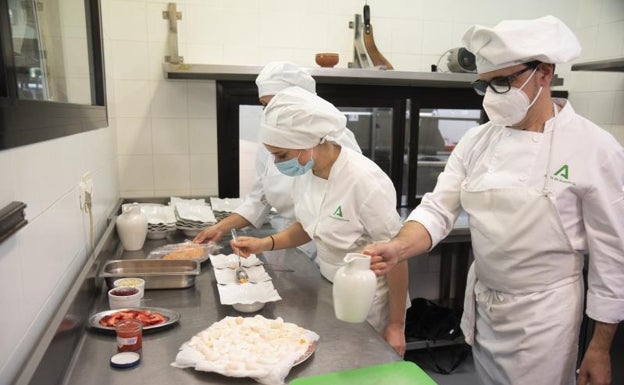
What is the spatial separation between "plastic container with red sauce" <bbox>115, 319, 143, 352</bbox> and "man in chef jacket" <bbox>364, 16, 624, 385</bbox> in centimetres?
60

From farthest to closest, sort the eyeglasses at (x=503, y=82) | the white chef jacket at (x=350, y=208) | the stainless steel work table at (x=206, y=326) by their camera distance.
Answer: the white chef jacket at (x=350, y=208) → the eyeglasses at (x=503, y=82) → the stainless steel work table at (x=206, y=326)

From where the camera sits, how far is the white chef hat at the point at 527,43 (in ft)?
4.20

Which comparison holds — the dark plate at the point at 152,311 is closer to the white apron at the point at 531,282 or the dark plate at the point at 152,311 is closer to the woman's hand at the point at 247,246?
the woman's hand at the point at 247,246

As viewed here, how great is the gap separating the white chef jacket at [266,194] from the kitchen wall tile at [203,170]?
2.31 feet

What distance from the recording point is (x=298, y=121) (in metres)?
1.47

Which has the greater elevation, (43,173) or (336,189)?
(43,173)

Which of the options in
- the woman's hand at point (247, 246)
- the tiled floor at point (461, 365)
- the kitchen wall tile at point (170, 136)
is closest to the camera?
the woman's hand at point (247, 246)

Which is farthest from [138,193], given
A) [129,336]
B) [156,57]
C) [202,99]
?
[129,336]

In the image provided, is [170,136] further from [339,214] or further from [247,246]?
[339,214]

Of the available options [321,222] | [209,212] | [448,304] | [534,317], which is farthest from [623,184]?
[448,304]

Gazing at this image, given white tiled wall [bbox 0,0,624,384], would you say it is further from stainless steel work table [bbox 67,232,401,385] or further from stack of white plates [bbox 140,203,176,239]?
stainless steel work table [bbox 67,232,401,385]

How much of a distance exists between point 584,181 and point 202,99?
2.09 metres

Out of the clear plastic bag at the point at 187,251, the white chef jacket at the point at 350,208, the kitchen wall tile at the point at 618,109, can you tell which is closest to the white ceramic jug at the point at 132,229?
the clear plastic bag at the point at 187,251

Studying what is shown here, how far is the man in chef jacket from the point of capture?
129 cm
